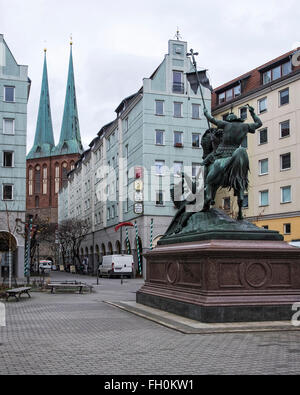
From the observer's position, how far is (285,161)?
44.9 meters

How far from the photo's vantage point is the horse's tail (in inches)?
531

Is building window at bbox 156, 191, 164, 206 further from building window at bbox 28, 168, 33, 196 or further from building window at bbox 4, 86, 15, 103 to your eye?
building window at bbox 28, 168, 33, 196

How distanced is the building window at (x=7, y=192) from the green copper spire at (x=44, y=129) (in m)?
69.9

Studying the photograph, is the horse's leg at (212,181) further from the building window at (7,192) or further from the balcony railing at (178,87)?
the balcony railing at (178,87)

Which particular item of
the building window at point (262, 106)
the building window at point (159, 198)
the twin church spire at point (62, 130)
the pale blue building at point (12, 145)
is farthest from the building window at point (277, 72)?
the twin church spire at point (62, 130)

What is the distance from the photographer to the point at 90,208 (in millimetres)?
74875

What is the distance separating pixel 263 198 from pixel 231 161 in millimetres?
34886

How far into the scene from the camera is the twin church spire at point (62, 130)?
112 meters

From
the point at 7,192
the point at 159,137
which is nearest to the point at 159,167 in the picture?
the point at 159,137

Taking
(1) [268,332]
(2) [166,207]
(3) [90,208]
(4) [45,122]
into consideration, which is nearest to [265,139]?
(2) [166,207]

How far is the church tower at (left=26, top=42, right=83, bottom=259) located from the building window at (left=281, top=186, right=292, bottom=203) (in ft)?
232

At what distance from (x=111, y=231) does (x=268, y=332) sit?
2015 inches
